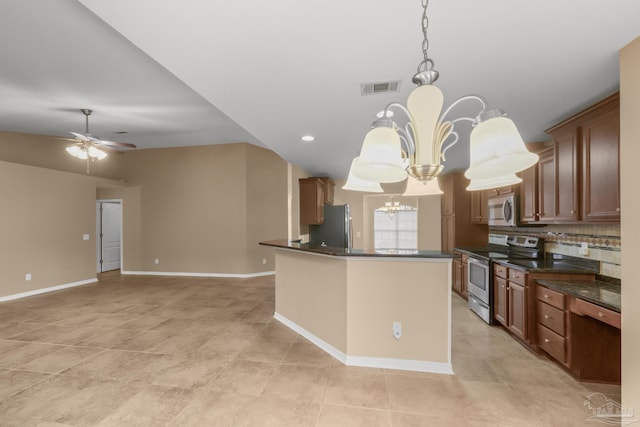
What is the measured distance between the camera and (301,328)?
10.9 feet

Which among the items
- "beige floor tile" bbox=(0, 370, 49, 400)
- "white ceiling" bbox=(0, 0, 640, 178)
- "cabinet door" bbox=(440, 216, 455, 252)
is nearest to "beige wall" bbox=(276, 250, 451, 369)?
"white ceiling" bbox=(0, 0, 640, 178)

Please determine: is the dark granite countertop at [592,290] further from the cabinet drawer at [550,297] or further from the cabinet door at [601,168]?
the cabinet door at [601,168]

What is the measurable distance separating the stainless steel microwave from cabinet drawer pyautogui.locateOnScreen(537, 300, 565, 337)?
4.33ft

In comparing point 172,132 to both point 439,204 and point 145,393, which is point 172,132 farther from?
point 439,204

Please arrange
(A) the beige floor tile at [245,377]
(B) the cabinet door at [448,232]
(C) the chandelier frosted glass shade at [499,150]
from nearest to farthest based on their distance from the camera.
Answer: (C) the chandelier frosted glass shade at [499,150] → (A) the beige floor tile at [245,377] → (B) the cabinet door at [448,232]

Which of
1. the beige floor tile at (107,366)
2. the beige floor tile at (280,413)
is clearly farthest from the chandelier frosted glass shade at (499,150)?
the beige floor tile at (107,366)

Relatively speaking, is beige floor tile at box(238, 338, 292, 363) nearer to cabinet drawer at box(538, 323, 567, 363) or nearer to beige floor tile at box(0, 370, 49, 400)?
beige floor tile at box(0, 370, 49, 400)

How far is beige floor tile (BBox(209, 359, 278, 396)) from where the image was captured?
87.4 inches

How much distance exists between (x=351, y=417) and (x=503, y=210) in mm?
3465

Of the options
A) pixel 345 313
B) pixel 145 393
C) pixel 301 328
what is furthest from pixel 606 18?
pixel 145 393

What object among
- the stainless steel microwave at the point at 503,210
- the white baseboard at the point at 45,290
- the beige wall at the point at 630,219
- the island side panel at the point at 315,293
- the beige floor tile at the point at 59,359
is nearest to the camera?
the beige wall at the point at 630,219

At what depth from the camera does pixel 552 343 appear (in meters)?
2.54

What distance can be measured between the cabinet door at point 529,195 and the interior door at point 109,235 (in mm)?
8850

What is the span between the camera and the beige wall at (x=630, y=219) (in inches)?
63.3
